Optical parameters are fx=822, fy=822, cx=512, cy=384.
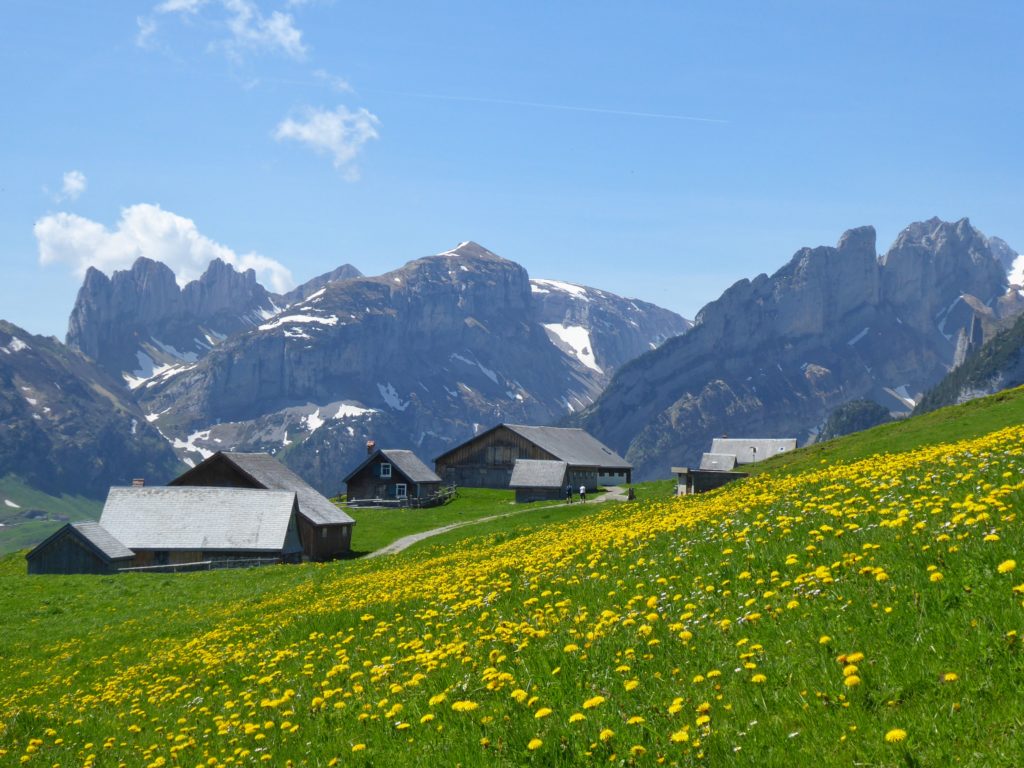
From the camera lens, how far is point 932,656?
301 inches

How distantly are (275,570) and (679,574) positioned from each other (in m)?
42.8

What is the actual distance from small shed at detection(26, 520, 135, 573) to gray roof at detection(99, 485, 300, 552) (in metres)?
2.48

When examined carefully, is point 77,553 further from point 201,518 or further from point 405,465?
point 405,465

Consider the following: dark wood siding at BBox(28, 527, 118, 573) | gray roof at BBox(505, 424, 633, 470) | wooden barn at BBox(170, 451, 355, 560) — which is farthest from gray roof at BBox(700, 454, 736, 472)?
dark wood siding at BBox(28, 527, 118, 573)

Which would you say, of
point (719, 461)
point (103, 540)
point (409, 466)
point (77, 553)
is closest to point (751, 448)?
point (719, 461)

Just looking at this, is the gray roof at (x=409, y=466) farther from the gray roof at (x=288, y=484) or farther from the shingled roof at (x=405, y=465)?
the gray roof at (x=288, y=484)

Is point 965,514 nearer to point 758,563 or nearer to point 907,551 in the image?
point 907,551

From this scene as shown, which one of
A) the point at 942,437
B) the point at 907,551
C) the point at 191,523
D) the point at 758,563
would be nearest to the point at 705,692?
the point at 907,551

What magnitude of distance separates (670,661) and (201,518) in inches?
2525

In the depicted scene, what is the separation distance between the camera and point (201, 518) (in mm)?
67125

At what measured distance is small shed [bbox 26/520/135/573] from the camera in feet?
201

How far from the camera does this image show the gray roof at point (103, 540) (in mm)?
61281

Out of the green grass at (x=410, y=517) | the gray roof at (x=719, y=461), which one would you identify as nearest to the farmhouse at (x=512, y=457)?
the green grass at (x=410, y=517)

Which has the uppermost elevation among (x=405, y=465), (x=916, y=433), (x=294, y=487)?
(x=916, y=433)
